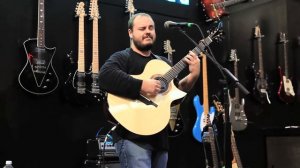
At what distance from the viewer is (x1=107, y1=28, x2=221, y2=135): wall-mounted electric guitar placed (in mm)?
2738

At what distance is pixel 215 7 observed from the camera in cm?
570

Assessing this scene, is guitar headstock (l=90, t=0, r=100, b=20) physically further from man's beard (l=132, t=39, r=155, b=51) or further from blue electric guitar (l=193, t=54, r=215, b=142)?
man's beard (l=132, t=39, r=155, b=51)

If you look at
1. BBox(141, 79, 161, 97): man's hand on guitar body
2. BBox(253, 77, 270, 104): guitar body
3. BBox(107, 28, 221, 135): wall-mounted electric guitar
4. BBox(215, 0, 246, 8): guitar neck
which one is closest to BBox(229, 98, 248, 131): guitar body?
BBox(253, 77, 270, 104): guitar body

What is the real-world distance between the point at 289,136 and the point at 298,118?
1.24 meters

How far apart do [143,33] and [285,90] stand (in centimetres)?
406

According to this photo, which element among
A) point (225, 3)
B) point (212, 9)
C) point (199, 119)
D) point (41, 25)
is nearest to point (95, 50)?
point (41, 25)

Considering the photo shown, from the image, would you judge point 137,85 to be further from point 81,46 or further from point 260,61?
point 260,61

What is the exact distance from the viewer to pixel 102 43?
189 inches

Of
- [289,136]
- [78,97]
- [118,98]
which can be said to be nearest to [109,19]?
[78,97]

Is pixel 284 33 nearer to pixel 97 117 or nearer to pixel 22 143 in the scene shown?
pixel 97 117

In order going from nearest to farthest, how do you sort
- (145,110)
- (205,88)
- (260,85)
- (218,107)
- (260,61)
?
1. (145,110)
2. (218,107)
3. (205,88)
4. (260,85)
5. (260,61)

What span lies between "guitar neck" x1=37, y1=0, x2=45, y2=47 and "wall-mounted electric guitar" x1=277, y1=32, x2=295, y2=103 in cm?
385

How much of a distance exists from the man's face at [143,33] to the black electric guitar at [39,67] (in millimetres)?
1568

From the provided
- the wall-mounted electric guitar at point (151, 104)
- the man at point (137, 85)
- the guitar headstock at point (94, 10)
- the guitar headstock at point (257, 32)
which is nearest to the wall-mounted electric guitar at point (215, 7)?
the guitar headstock at point (257, 32)
